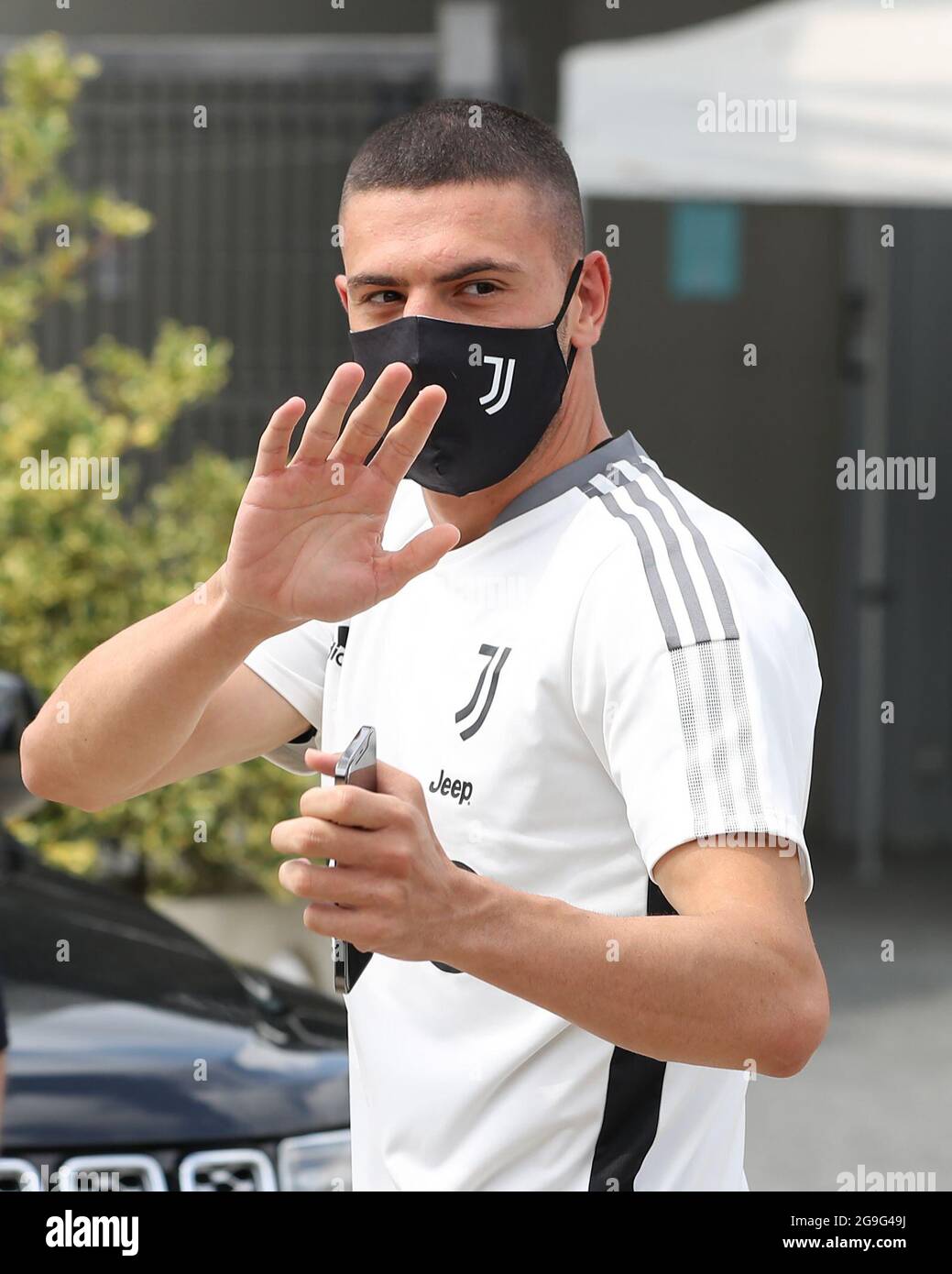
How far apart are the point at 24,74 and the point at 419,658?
14.8 feet

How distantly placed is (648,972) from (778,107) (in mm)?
4813

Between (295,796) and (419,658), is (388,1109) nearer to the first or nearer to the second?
(419,658)

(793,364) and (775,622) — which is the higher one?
(793,364)

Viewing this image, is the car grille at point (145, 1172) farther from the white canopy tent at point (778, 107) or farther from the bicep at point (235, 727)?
the white canopy tent at point (778, 107)

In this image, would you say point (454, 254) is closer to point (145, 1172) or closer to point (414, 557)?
point (414, 557)

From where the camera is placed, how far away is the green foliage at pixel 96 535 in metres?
5.13

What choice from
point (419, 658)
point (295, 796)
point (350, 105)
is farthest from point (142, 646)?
point (350, 105)

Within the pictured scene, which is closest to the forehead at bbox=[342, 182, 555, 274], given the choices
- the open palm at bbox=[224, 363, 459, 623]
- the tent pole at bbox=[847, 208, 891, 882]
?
the open palm at bbox=[224, 363, 459, 623]

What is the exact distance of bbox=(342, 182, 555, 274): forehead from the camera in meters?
1.75

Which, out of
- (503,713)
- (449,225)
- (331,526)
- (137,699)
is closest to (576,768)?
(503,713)

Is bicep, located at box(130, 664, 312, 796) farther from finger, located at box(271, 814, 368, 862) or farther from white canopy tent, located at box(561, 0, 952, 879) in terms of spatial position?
white canopy tent, located at box(561, 0, 952, 879)

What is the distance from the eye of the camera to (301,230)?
6984 mm

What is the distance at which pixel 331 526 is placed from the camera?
5.32 ft

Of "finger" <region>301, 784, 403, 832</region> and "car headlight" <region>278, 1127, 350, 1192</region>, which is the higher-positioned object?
"finger" <region>301, 784, 403, 832</region>
